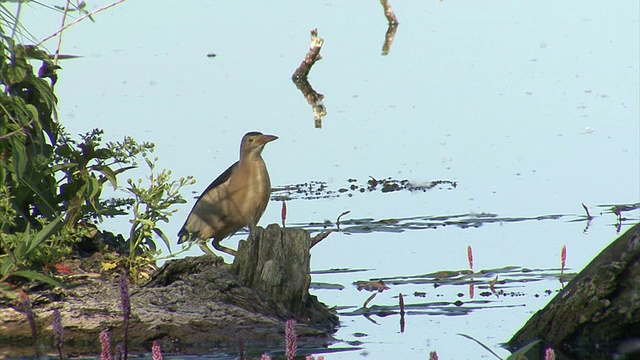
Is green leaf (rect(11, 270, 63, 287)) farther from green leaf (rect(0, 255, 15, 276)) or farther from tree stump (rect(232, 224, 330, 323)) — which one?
tree stump (rect(232, 224, 330, 323))

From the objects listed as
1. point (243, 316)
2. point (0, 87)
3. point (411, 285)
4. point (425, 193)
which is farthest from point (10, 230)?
point (425, 193)

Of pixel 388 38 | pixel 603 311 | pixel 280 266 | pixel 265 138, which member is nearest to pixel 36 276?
pixel 280 266

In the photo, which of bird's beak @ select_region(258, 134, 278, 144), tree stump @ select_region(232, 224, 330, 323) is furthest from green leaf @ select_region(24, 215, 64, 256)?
bird's beak @ select_region(258, 134, 278, 144)

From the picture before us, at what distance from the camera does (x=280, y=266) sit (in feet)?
21.5

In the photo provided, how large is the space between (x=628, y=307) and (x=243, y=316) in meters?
1.91

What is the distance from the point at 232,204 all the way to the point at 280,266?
238cm

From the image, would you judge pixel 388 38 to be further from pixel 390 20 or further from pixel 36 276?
pixel 36 276

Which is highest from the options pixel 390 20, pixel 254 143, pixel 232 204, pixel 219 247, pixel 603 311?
pixel 390 20

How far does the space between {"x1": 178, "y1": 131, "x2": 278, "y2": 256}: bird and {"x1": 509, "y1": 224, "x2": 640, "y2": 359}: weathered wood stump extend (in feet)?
11.7

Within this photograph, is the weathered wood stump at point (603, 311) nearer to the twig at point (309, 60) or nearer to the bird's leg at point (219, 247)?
the bird's leg at point (219, 247)

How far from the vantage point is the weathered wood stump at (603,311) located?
18.0 ft

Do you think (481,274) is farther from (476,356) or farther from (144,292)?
(144,292)

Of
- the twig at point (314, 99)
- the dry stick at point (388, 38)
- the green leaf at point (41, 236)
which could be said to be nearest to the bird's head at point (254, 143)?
the green leaf at point (41, 236)

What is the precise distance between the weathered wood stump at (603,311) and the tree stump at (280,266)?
4.58ft
